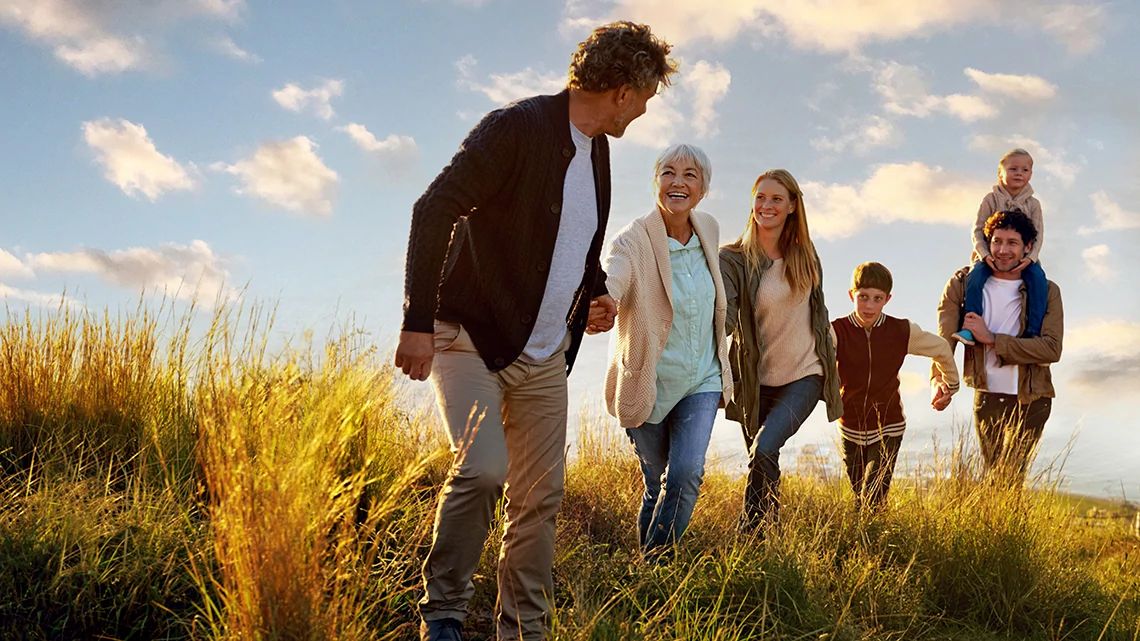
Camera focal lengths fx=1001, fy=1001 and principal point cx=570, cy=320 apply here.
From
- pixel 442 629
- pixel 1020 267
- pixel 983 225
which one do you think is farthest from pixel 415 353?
pixel 983 225

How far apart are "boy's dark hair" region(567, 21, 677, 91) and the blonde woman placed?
2.07m

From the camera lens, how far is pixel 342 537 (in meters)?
2.89

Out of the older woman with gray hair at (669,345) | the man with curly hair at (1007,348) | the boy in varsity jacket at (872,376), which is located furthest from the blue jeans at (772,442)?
the man with curly hair at (1007,348)

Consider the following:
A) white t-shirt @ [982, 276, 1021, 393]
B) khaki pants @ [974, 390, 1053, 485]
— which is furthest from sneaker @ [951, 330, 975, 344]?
khaki pants @ [974, 390, 1053, 485]

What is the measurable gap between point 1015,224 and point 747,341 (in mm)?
2598

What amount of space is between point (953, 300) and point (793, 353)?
7.07 feet

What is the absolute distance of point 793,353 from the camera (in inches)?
214

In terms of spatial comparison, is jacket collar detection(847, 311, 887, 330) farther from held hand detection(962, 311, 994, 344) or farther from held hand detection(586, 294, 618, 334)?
held hand detection(586, 294, 618, 334)

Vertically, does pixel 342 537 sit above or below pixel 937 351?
below

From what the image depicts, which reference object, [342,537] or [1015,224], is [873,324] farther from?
[342,537]

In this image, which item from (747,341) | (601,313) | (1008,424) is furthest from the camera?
(1008,424)

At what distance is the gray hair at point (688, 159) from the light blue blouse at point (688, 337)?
31cm

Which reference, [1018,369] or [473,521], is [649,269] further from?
[1018,369]

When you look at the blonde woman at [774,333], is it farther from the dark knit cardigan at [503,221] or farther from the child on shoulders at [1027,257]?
the dark knit cardigan at [503,221]
